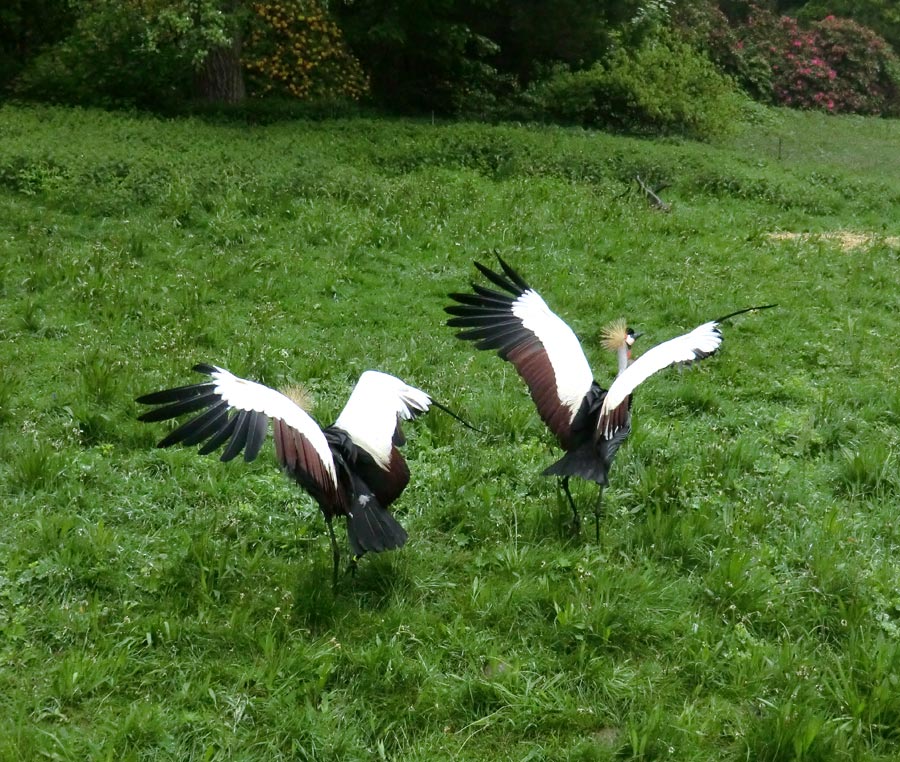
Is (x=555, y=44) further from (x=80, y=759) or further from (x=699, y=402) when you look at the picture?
(x=80, y=759)

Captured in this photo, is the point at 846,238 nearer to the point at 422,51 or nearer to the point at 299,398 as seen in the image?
the point at 422,51

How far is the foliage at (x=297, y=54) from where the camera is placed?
56.6 ft

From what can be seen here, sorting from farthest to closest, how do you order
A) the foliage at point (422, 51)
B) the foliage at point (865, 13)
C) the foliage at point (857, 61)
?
1. the foliage at point (865, 13)
2. the foliage at point (857, 61)
3. the foliage at point (422, 51)

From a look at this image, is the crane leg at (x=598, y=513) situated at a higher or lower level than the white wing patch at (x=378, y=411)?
lower

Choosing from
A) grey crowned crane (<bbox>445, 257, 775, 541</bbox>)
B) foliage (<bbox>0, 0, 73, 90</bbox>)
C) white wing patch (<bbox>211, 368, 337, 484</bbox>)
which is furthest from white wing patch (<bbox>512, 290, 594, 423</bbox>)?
foliage (<bbox>0, 0, 73, 90</bbox>)

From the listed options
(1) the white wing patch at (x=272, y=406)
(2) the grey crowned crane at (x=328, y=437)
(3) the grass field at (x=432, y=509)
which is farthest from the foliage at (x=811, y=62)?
(1) the white wing patch at (x=272, y=406)

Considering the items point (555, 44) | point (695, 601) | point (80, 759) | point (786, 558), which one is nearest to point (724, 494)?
point (786, 558)

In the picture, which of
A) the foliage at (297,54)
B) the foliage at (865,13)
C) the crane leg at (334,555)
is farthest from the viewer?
the foliage at (865,13)

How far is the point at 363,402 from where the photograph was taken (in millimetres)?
4512

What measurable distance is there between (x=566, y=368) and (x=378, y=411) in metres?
0.97

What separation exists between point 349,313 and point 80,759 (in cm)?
521

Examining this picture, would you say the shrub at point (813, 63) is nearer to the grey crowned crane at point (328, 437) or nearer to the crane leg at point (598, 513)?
the crane leg at point (598, 513)

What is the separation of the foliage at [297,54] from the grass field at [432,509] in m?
7.30

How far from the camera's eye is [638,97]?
18188 mm
